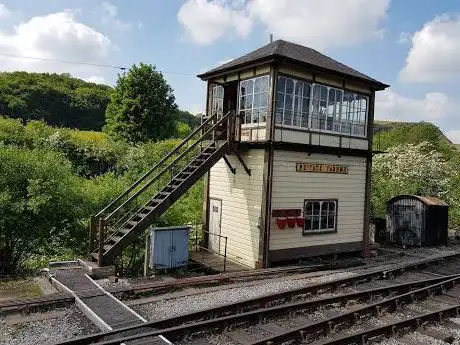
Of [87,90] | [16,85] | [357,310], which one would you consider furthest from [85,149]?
[87,90]

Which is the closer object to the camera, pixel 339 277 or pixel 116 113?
pixel 339 277

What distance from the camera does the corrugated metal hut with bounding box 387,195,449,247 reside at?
1959cm

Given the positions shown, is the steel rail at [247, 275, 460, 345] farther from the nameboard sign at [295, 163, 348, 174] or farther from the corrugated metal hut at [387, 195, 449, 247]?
the corrugated metal hut at [387, 195, 449, 247]

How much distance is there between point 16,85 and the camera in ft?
209

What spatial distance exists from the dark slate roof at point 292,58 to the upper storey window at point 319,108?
0.72 meters

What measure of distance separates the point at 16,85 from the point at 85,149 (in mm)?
42705

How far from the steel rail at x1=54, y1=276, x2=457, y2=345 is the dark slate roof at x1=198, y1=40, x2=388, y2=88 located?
7.51 metres

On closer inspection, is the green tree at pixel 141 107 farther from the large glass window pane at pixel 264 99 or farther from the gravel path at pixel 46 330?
the gravel path at pixel 46 330

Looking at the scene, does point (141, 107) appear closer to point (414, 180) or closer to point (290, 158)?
point (414, 180)

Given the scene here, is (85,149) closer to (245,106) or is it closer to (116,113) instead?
(116,113)

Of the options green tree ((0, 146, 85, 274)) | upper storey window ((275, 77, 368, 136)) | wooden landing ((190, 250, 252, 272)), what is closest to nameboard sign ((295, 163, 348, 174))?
upper storey window ((275, 77, 368, 136))

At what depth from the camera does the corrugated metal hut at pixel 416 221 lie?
1959 centimetres

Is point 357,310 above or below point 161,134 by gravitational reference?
below

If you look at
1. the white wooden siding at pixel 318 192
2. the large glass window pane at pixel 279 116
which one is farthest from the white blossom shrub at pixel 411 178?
the large glass window pane at pixel 279 116
